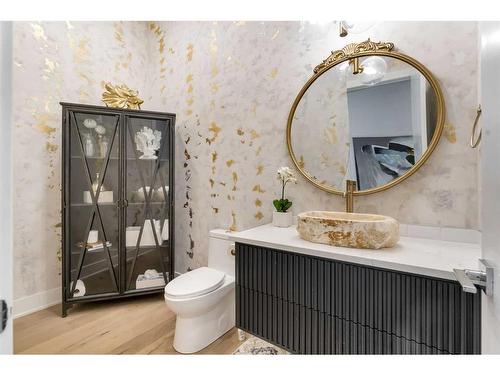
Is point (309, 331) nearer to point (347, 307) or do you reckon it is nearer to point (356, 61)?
point (347, 307)

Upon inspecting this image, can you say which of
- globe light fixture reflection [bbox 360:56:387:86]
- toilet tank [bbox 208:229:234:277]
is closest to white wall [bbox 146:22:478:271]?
globe light fixture reflection [bbox 360:56:387:86]

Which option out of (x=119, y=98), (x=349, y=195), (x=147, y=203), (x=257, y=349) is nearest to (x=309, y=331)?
(x=257, y=349)

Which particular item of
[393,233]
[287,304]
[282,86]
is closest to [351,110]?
[282,86]

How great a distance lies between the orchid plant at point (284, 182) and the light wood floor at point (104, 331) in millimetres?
1025

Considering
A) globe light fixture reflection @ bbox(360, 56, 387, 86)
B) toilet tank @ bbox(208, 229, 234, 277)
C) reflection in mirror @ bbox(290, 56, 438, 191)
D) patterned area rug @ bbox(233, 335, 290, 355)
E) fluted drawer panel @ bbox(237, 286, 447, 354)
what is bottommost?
patterned area rug @ bbox(233, 335, 290, 355)

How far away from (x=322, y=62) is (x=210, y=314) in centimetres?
196

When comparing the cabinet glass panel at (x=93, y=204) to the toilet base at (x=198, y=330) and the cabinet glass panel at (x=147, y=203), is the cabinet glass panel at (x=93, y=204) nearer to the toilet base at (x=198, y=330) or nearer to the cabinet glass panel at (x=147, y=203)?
the cabinet glass panel at (x=147, y=203)

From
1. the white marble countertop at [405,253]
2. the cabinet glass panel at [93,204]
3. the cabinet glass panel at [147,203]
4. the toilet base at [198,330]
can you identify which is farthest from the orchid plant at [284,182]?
the cabinet glass panel at [93,204]

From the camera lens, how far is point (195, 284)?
1.75 meters

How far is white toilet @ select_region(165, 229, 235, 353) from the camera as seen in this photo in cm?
165

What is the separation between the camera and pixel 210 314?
180cm

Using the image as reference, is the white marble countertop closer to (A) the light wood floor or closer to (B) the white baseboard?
(A) the light wood floor

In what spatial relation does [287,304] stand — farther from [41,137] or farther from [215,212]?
[41,137]

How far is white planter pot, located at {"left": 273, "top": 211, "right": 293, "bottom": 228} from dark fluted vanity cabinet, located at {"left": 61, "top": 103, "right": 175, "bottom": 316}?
1.13m
